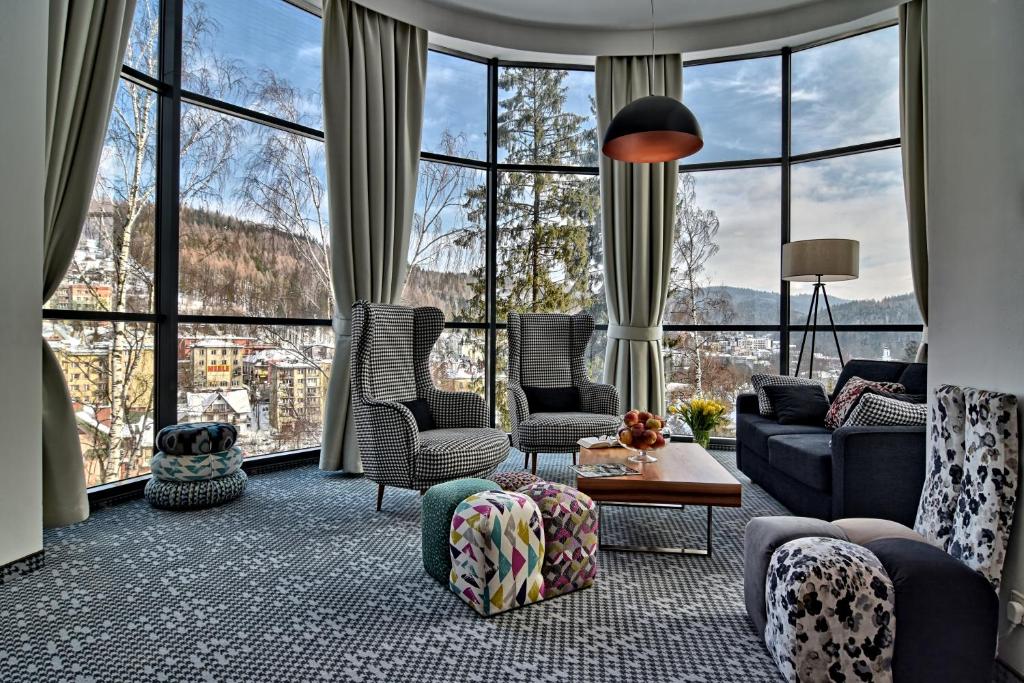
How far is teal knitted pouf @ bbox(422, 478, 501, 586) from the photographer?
8.32 feet

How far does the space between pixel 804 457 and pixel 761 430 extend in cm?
72

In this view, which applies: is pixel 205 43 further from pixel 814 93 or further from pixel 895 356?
pixel 895 356

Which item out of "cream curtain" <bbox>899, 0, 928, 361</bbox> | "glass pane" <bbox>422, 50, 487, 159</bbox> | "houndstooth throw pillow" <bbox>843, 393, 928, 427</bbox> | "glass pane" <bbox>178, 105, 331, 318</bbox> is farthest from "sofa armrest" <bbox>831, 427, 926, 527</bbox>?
"glass pane" <bbox>422, 50, 487, 159</bbox>

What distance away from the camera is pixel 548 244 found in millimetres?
5754

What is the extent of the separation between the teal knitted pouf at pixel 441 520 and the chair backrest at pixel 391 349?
1.13m

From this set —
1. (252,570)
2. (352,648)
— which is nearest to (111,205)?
(252,570)

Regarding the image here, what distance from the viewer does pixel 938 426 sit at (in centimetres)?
223

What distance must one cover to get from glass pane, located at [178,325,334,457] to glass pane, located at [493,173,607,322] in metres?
1.69

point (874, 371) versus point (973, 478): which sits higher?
point (874, 371)

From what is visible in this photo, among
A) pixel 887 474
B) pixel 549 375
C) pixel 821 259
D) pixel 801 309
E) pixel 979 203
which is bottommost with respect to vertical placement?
pixel 887 474

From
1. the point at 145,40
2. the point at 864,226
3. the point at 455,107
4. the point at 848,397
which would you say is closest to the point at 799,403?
the point at 848,397

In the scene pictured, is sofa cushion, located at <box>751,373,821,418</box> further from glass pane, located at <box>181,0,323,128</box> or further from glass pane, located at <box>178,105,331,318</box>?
glass pane, located at <box>181,0,323,128</box>

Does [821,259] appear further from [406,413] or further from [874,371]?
[406,413]

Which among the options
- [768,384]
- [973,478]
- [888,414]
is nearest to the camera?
[973,478]
